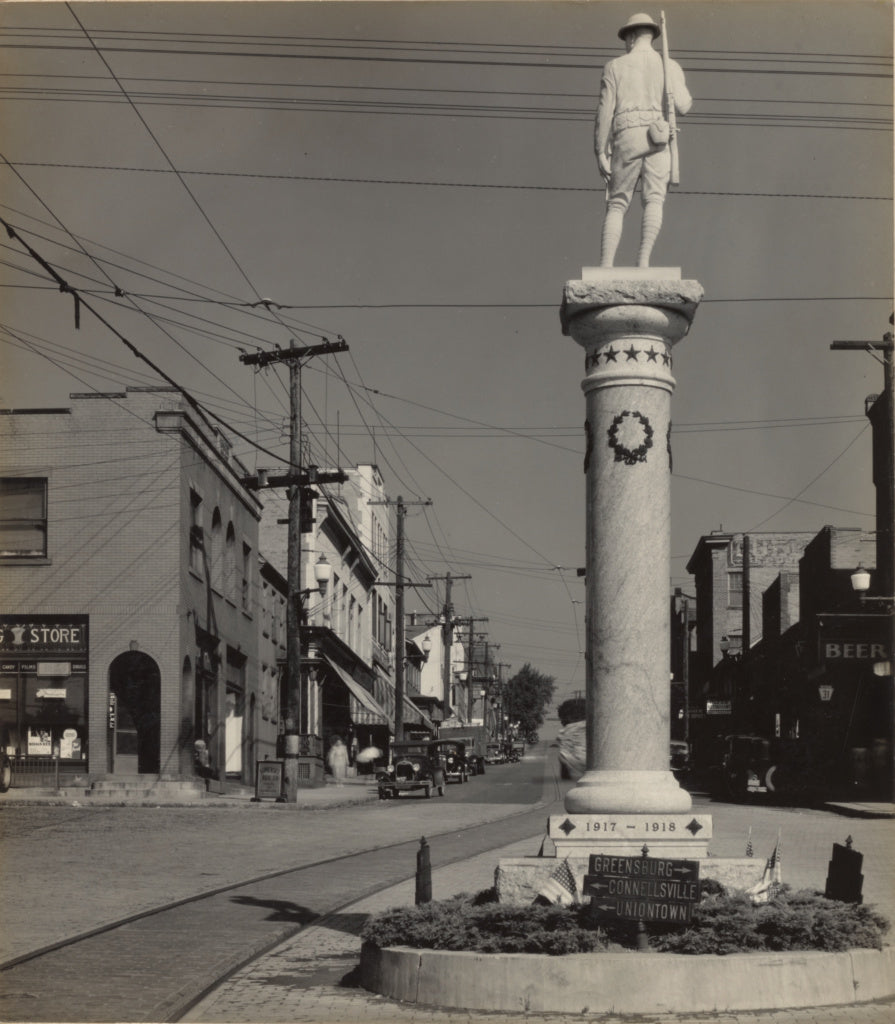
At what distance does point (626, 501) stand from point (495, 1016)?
11.5 ft

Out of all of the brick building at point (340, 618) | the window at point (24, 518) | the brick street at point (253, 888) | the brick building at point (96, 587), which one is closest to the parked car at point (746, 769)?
the brick street at point (253, 888)

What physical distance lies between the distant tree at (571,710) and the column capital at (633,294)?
3.09m

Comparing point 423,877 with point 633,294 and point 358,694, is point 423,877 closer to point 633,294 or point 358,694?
point 633,294

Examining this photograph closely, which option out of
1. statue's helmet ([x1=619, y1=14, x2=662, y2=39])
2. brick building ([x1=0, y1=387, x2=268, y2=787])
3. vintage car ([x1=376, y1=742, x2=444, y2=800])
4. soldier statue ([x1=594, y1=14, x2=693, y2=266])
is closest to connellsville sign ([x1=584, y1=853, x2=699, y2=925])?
soldier statue ([x1=594, y1=14, x2=693, y2=266])

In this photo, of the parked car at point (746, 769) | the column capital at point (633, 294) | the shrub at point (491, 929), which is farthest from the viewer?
the parked car at point (746, 769)

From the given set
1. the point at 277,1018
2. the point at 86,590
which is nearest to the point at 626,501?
the point at 277,1018

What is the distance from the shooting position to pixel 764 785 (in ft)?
117

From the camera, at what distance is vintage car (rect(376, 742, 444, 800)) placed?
3985 centimetres

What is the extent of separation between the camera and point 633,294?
10734 mm

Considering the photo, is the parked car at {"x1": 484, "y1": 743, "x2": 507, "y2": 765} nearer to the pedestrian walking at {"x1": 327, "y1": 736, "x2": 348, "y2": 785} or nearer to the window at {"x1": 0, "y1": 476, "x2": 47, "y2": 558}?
the pedestrian walking at {"x1": 327, "y1": 736, "x2": 348, "y2": 785}

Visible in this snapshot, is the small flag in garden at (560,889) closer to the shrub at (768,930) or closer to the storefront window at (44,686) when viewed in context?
the shrub at (768,930)

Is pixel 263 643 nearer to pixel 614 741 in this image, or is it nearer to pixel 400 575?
pixel 400 575

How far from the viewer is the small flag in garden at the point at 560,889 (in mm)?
9906

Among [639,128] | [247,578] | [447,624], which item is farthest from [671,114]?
[447,624]
